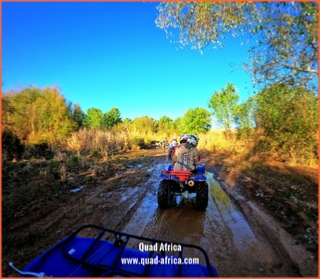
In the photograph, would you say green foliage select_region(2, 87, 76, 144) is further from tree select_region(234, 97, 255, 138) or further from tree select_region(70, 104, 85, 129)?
tree select_region(234, 97, 255, 138)

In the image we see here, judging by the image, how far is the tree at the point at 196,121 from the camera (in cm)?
2850

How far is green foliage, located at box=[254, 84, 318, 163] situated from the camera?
5.74 m

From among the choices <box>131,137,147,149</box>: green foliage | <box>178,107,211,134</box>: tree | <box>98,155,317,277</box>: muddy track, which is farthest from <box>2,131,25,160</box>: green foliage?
<box>178,107,211,134</box>: tree

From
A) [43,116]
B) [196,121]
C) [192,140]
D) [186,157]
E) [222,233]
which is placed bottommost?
[222,233]

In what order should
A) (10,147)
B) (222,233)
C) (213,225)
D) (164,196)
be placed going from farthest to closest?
1. (10,147)
2. (164,196)
3. (213,225)
4. (222,233)

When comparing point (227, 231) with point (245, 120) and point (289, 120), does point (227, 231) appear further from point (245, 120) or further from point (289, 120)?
point (245, 120)

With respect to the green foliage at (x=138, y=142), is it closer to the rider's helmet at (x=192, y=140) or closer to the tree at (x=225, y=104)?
the tree at (x=225, y=104)

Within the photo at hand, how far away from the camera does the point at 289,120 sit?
9.02 m

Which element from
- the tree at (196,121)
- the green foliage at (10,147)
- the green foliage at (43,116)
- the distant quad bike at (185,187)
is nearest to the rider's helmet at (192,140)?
the distant quad bike at (185,187)

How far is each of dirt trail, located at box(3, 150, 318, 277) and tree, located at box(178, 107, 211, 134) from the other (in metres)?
21.8

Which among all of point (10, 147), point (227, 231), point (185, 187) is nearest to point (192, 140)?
point (185, 187)

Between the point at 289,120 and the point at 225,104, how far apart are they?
10502mm

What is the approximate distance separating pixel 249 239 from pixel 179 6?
16.8 feet

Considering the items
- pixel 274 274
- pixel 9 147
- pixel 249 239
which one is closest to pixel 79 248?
pixel 274 274
